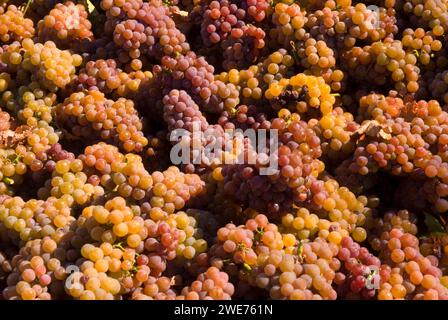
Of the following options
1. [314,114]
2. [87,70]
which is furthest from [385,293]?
[87,70]

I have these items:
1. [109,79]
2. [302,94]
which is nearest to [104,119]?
[109,79]

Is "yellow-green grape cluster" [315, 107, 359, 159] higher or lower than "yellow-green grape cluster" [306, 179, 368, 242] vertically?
higher

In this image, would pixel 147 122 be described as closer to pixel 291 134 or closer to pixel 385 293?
pixel 291 134

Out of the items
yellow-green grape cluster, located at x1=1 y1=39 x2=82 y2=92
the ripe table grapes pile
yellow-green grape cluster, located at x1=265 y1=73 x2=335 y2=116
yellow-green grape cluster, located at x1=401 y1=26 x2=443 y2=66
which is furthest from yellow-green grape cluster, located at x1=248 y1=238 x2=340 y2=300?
yellow-green grape cluster, located at x1=1 y1=39 x2=82 y2=92

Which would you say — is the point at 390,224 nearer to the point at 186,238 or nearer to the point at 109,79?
the point at 186,238

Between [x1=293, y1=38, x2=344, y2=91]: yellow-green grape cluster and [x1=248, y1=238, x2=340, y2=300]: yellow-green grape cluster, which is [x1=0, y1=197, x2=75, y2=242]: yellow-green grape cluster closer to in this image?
[x1=248, y1=238, x2=340, y2=300]: yellow-green grape cluster

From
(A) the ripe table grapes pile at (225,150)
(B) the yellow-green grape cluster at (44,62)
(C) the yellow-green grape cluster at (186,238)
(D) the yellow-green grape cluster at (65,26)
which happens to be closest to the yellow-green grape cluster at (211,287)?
(A) the ripe table grapes pile at (225,150)

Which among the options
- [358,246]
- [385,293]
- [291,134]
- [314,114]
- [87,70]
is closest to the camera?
[385,293]
